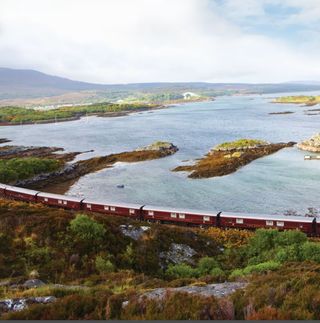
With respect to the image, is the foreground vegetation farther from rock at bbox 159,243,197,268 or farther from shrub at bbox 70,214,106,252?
rock at bbox 159,243,197,268

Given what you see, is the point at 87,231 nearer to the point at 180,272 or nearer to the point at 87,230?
the point at 87,230

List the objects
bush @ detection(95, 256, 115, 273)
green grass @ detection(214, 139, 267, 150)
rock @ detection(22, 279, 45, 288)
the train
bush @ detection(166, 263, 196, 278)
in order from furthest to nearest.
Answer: green grass @ detection(214, 139, 267, 150) → the train → bush @ detection(166, 263, 196, 278) → bush @ detection(95, 256, 115, 273) → rock @ detection(22, 279, 45, 288)

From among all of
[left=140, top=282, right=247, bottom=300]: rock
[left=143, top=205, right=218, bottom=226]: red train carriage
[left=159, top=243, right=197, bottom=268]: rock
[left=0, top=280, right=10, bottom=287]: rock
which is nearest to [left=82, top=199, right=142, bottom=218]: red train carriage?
[left=143, top=205, right=218, bottom=226]: red train carriage

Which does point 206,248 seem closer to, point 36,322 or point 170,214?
point 170,214

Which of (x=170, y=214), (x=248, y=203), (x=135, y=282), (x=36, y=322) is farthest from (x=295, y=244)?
(x=248, y=203)

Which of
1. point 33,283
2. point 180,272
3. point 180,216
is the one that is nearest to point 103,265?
point 180,272

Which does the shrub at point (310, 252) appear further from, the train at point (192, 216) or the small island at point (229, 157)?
the small island at point (229, 157)
